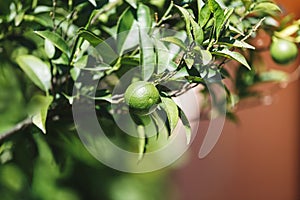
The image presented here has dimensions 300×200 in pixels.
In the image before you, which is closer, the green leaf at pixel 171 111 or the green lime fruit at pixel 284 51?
the green leaf at pixel 171 111

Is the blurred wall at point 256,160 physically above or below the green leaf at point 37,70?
below

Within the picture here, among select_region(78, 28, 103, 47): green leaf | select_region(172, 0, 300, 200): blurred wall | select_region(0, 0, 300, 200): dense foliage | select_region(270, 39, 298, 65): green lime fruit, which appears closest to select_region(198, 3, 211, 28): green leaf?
select_region(0, 0, 300, 200): dense foliage

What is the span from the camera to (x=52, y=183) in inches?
42.9

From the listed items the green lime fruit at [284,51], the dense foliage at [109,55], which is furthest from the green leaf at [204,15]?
the green lime fruit at [284,51]

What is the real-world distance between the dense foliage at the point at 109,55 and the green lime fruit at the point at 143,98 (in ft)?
0.04

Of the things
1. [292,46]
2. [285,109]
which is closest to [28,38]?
[292,46]

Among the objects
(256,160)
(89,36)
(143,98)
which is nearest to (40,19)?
(89,36)

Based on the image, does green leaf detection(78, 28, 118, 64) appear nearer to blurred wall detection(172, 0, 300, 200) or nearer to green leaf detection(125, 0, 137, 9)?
green leaf detection(125, 0, 137, 9)

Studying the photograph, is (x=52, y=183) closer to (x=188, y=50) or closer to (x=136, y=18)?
(x=136, y=18)

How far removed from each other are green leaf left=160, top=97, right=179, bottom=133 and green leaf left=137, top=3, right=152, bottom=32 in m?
0.15

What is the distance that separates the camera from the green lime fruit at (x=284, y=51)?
28.7 inches

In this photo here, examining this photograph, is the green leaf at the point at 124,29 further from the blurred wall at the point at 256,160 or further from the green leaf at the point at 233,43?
the blurred wall at the point at 256,160

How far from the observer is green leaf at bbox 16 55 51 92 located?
0.68 m

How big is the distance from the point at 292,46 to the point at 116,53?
247 millimetres
